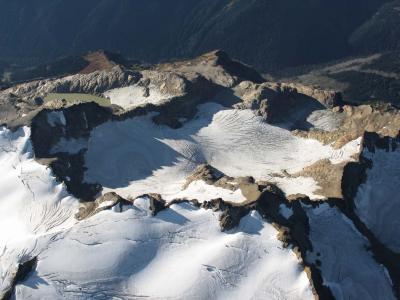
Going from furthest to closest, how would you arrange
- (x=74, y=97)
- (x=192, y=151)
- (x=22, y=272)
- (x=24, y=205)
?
1. (x=74, y=97)
2. (x=192, y=151)
3. (x=24, y=205)
4. (x=22, y=272)

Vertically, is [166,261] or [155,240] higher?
[155,240]

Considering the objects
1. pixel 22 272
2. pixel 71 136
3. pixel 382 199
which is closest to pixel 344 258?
pixel 382 199

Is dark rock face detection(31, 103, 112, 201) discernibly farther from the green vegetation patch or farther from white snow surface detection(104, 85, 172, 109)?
the green vegetation patch

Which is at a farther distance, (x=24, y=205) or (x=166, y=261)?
(x=24, y=205)

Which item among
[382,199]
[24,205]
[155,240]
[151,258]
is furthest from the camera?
[382,199]

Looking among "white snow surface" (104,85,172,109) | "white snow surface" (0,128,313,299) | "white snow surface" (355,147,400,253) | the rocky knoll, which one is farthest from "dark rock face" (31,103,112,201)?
"white snow surface" (355,147,400,253)

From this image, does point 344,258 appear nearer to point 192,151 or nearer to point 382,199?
point 382,199
